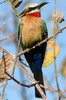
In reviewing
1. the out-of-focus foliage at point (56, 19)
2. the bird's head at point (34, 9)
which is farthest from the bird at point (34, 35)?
the out-of-focus foliage at point (56, 19)

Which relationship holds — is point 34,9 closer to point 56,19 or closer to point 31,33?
point 31,33

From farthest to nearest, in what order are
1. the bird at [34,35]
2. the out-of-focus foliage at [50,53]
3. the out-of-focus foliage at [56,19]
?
1. the bird at [34,35]
2. the out-of-focus foliage at [50,53]
3. the out-of-focus foliage at [56,19]

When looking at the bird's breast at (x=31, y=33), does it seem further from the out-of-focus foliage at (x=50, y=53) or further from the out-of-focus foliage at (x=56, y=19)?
the out-of-focus foliage at (x=56, y=19)

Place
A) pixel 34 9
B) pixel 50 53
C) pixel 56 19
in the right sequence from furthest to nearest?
1. pixel 34 9
2. pixel 50 53
3. pixel 56 19

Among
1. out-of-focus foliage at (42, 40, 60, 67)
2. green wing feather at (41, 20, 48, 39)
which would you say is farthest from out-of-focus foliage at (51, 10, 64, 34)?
green wing feather at (41, 20, 48, 39)

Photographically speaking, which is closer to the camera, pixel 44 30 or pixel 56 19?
pixel 56 19

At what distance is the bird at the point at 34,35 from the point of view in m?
2.84

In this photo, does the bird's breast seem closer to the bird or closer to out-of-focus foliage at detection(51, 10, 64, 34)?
the bird

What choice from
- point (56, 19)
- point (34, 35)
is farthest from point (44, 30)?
point (56, 19)

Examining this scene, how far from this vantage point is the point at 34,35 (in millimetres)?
2846

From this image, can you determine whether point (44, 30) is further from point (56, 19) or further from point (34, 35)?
point (56, 19)

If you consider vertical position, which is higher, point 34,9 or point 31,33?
point 34,9

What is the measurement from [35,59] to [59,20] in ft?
3.50

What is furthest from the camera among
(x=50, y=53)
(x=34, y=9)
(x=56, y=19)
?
(x=34, y=9)
